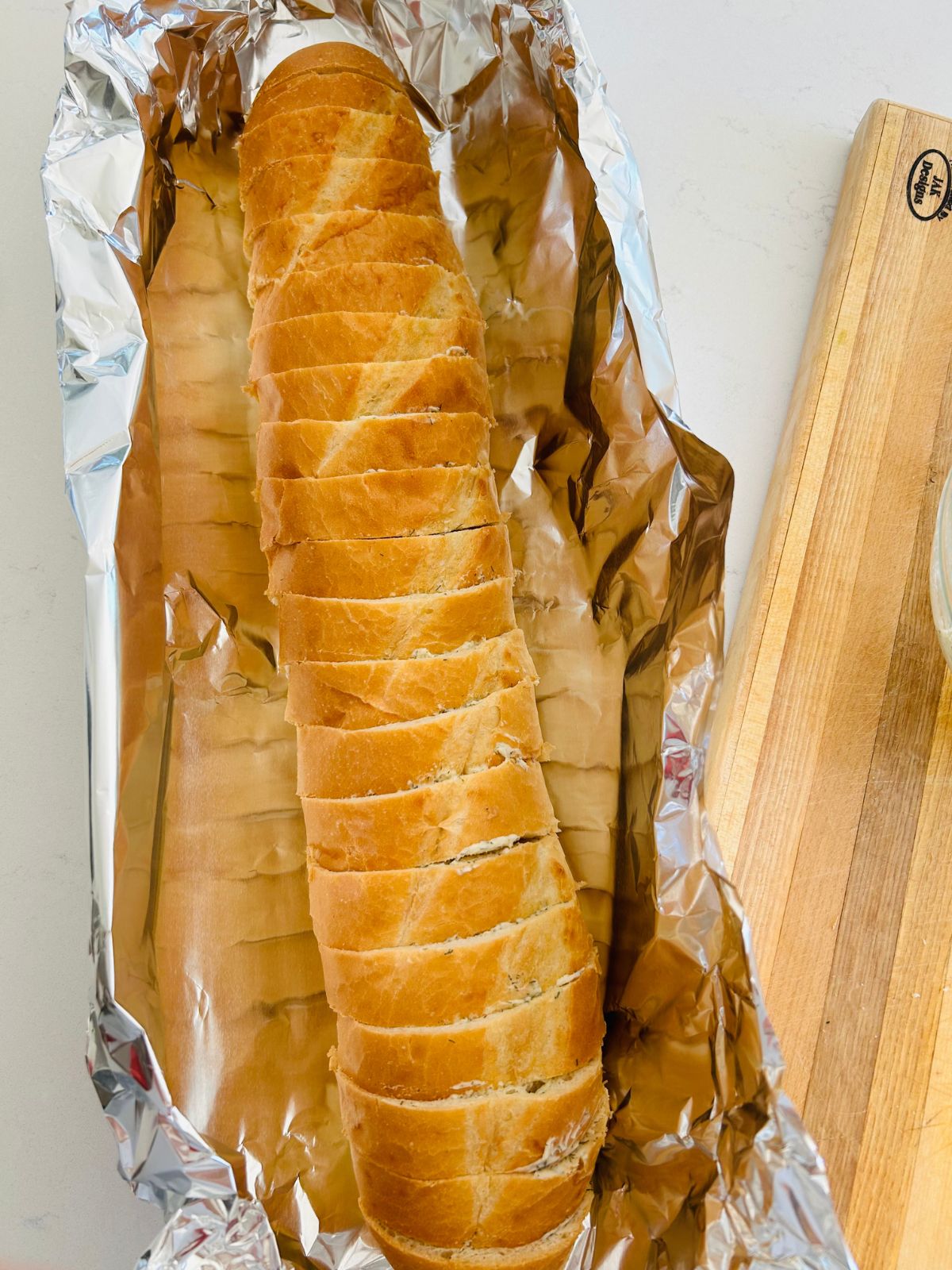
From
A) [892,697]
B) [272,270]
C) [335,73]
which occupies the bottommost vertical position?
[892,697]

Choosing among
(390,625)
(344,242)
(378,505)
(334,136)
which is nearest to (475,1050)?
(390,625)

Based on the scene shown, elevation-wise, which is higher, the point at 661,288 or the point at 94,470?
the point at 661,288

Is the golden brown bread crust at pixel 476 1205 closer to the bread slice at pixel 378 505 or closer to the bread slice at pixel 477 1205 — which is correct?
the bread slice at pixel 477 1205

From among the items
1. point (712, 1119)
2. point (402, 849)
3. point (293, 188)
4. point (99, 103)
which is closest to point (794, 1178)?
point (712, 1119)

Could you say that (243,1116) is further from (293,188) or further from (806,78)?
(806,78)

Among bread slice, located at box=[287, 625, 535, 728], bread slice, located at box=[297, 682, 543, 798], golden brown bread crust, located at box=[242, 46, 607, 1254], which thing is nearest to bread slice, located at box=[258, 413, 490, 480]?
golden brown bread crust, located at box=[242, 46, 607, 1254]

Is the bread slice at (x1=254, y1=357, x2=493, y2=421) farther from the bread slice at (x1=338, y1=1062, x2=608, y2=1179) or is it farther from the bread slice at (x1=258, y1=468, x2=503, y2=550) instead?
the bread slice at (x1=338, y1=1062, x2=608, y2=1179)
